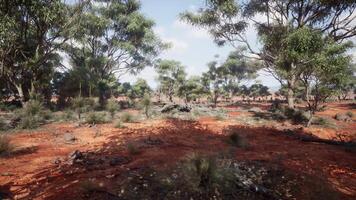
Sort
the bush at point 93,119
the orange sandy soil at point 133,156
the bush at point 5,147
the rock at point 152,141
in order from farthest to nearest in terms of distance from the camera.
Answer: the bush at point 93,119 < the rock at point 152,141 < the bush at point 5,147 < the orange sandy soil at point 133,156

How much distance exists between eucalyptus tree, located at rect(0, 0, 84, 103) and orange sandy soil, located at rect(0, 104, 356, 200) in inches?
180

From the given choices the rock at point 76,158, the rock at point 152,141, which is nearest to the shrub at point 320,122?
the rock at point 152,141

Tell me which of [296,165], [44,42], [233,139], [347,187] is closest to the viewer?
[347,187]

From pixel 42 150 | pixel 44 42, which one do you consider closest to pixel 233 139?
pixel 42 150

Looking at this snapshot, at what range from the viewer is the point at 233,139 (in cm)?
1138

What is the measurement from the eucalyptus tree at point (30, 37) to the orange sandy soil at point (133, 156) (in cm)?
458

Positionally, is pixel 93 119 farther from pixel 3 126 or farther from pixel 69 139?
pixel 69 139

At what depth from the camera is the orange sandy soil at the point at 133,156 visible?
6.80 m

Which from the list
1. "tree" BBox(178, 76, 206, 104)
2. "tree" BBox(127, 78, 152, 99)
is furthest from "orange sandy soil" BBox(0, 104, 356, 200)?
"tree" BBox(127, 78, 152, 99)

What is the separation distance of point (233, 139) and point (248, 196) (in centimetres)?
515

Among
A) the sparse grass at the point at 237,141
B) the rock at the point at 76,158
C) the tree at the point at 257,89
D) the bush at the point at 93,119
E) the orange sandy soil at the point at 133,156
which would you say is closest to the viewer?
the orange sandy soil at the point at 133,156

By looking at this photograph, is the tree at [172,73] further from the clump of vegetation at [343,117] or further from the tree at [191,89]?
the clump of vegetation at [343,117]

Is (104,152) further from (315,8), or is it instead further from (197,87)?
(197,87)

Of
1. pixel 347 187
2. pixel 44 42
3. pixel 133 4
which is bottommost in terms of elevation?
pixel 347 187
